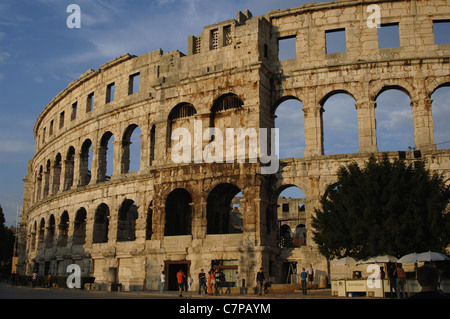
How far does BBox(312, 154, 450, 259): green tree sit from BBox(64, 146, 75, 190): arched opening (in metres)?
24.9

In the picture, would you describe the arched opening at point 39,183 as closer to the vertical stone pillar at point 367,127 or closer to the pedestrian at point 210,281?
the pedestrian at point 210,281

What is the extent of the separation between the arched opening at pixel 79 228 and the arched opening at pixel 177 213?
404 inches

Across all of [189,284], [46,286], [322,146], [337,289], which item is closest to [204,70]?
[322,146]

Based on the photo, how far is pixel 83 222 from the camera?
36625 mm

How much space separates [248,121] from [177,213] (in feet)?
24.2

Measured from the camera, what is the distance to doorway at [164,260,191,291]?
85.8 feet

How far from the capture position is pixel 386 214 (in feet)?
65.1

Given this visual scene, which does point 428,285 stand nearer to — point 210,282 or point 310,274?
point 210,282

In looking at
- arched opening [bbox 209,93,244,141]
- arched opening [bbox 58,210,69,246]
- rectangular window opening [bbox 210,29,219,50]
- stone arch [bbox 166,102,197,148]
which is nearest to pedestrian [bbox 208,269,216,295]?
arched opening [bbox 209,93,244,141]

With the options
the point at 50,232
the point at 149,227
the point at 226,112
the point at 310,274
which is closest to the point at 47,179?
the point at 50,232

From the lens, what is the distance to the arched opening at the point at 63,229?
37719 millimetres

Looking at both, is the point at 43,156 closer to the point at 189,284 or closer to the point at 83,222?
the point at 83,222

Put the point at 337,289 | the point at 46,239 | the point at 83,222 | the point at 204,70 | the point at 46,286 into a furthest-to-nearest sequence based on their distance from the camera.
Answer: the point at 46,239, the point at 83,222, the point at 46,286, the point at 204,70, the point at 337,289

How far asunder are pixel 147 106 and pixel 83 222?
36.6 ft
